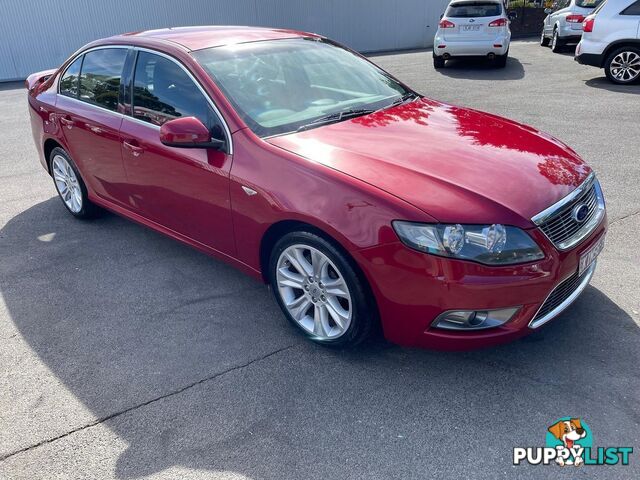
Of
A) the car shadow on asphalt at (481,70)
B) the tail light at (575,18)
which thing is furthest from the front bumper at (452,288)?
the tail light at (575,18)

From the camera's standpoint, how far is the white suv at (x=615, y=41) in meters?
10.5

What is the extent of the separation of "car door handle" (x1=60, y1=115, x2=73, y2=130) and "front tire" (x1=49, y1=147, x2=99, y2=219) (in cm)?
30

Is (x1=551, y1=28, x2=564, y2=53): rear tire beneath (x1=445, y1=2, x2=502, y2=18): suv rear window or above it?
beneath

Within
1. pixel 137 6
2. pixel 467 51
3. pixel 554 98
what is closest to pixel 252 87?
pixel 554 98

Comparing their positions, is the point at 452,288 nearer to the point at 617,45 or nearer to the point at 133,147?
the point at 133,147

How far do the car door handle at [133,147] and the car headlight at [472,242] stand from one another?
2.24 metres

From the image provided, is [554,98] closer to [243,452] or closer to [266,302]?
[266,302]

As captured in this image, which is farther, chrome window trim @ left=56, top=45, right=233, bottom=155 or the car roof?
the car roof

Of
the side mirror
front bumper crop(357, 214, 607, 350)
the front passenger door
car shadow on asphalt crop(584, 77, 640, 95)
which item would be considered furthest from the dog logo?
car shadow on asphalt crop(584, 77, 640, 95)

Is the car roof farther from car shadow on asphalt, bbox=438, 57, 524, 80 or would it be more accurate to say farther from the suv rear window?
the suv rear window

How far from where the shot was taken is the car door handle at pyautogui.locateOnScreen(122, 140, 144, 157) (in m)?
4.02

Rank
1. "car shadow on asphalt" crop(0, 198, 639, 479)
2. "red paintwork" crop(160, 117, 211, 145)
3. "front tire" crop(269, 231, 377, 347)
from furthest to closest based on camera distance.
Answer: "red paintwork" crop(160, 117, 211, 145) → "front tire" crop(269, 231, 377, 347) → "car shadow on asphalt" crop(0, 198, 639, 479)

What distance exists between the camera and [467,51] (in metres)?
13.7

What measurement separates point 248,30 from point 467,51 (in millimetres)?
10656
